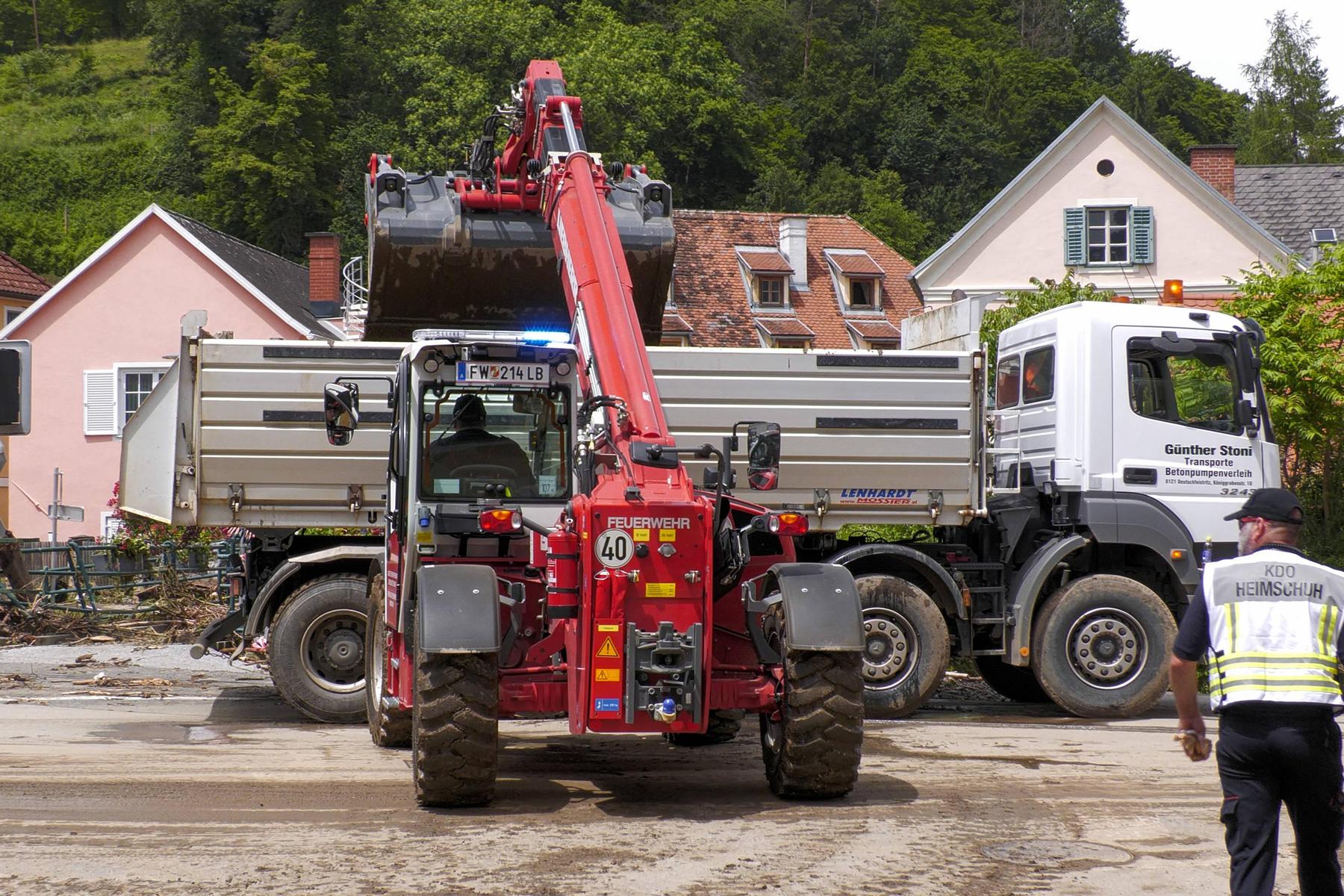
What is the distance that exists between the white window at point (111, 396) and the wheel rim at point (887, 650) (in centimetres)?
2576

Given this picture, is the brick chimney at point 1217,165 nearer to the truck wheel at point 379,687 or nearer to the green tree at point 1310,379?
the green tree at point 1310,379

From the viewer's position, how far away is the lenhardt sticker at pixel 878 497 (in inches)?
476

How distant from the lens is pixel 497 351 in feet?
30.4

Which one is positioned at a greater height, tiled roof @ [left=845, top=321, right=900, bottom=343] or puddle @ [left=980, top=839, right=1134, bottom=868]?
tiled roof @ [left=845, top=321, right=900, bottom=343]

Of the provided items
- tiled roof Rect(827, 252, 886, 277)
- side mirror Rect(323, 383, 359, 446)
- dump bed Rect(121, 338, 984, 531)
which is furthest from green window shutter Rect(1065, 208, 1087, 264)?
side mirror Rect(323, 383, 359, 446)

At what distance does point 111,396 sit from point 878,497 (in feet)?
86.0

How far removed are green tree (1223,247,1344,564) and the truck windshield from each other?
10973 mm

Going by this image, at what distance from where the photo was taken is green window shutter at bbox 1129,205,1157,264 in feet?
113

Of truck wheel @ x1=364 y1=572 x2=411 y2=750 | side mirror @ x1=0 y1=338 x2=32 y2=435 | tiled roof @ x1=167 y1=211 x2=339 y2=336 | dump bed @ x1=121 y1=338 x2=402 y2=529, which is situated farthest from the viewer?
tiled roof @ x1=167 y1=211 x2=339 y2=336

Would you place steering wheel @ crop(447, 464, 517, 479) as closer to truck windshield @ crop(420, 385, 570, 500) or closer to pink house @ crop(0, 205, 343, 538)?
truck windshield @ crop(420, 385, 570, 500)

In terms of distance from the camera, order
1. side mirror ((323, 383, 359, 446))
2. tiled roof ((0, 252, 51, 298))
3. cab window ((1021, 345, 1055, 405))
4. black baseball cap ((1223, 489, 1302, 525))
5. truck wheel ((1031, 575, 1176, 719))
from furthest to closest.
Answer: tiled roof ((0, 252, 51, 298)) → cab window ((1021, 345, 1055, 405)) → truck wheel ((1031, 575, 1176, 719)) → side mirror ((323, 383, 359, 446)) → black baseball cap ((1223, 489, 1302, 525))

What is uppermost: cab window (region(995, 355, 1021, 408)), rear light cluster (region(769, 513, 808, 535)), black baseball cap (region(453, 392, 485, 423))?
cab window (region(995, 355, 1021, 408))

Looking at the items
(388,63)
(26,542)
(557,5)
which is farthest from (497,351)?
(557,5)

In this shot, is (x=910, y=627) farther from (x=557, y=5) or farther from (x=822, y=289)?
(x=557, y=5)
